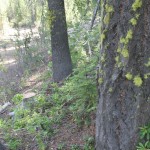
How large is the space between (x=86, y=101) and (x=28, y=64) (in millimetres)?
8575

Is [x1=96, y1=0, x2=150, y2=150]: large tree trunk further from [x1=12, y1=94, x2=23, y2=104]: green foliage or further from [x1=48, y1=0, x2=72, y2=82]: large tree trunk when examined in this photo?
[x1=48, y1=0, x2=72, y2=82]: large tree trunk

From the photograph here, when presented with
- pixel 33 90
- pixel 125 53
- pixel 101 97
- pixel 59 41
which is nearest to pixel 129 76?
pixel 125 53

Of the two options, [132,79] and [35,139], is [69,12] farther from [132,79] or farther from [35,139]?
[132,79]

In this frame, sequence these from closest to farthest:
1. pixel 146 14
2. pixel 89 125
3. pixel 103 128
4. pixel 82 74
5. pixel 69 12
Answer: pixel 146 14
pixel 103 128
pixel 89 125
pixel 82 74
pixel 69 12

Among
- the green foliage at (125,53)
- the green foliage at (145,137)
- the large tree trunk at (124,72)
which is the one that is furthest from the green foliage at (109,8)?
the green foliage at (145,137)

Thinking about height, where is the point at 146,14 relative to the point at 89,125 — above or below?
above

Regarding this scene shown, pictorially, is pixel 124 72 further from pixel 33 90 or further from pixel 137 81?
pixel 33 90

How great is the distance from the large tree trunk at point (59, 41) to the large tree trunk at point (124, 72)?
4.82m

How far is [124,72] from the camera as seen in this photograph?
11.0 ft

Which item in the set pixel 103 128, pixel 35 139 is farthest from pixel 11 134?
pixel 103 128

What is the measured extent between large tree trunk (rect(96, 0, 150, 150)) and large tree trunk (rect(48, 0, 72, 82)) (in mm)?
4817

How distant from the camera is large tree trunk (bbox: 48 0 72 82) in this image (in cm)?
820

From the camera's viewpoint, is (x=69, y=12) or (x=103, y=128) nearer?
(x=103, y=128)

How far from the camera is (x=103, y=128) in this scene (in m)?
3.80
